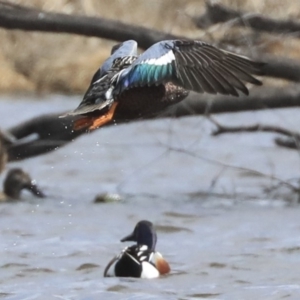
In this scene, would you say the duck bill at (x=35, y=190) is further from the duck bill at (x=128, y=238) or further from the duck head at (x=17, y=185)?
the duck bill at (x=128, y=238)

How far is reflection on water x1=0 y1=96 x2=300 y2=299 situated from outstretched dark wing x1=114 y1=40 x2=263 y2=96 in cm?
221

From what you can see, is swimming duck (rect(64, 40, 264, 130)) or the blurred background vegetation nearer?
swimming duck (rect(64, 40, 264, 130))

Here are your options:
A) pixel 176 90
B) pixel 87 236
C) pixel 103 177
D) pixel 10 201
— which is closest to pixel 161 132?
pixel 103 177

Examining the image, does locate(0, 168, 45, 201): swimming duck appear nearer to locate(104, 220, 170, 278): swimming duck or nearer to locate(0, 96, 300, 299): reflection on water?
locate(0, 96, 300, 299): reflection on water

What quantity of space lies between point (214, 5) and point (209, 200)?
1876 millimetres

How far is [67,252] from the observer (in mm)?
8906

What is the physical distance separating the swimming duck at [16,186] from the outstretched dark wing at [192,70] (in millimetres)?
5642

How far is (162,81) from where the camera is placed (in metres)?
5.45

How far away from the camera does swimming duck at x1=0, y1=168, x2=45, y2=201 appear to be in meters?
11.0

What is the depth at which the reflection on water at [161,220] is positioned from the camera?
7809mm

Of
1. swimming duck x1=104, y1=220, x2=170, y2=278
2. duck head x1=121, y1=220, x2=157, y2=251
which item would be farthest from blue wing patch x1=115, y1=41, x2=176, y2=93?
duck head x1=121, y1=220, x2=157, y2=251

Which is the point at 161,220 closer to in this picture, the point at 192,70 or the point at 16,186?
the point at 16,186

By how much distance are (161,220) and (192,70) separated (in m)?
4.57

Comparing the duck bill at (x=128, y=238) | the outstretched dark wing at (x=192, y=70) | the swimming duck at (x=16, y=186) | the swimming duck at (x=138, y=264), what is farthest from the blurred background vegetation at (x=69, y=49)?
the outstretched dark wing at (x=192, y=70)
